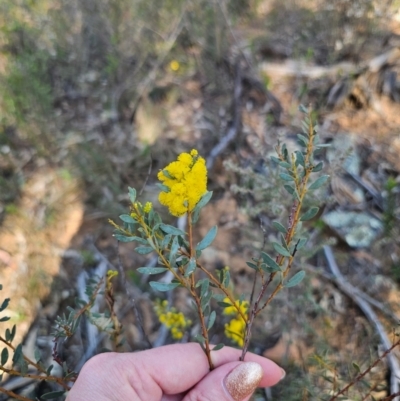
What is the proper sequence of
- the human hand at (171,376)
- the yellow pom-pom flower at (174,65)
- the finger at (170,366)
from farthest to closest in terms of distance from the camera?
the yellow pom-pom flower at (174,65) < the finger at (170,366) < the human hand at (171,376)

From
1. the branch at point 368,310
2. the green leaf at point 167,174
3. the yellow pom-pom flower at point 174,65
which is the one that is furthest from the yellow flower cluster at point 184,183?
the yellow pom-pom flower at point 174,65

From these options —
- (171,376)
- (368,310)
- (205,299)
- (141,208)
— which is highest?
(141,208)

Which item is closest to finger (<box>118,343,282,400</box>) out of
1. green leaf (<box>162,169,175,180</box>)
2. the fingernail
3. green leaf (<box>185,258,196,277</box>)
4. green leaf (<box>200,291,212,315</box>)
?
the fingernail

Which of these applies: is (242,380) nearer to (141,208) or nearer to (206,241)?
(206,241)

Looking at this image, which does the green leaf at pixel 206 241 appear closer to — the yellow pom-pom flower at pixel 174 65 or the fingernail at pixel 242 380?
the fingernail at pixel 242 380

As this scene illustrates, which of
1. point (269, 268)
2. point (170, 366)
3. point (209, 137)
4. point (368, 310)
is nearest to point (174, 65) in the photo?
point (209, 137)

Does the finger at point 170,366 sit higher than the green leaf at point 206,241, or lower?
lower

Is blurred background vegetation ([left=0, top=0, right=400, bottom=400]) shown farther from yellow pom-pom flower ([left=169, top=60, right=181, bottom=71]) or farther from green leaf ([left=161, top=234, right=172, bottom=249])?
green leaf ([left=161, top=234, right=172, bottom=249])
